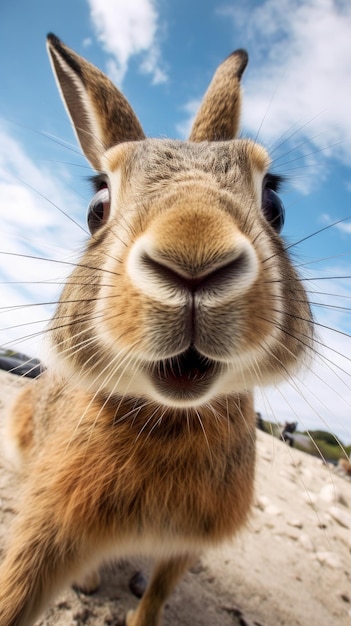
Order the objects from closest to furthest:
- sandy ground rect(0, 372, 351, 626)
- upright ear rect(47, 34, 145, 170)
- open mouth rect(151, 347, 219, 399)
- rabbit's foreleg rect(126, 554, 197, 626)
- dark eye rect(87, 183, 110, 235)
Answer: open mouth rect(151, 347, 219, 399), dark eye rect(87, 183, 110, 235), rabbit's foreleg rect(126, 554, 197, 626), upright ear rect(47, 34, 145, 170), sandy ground rect(0, 372, 351, 626)

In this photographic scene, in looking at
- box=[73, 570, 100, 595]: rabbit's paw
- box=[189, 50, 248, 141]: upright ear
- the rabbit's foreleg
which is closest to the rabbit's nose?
the rabbit's foreleg

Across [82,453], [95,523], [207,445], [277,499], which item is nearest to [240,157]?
[207,445]

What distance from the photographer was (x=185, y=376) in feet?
5.02

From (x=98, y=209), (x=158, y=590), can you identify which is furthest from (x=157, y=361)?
(x=158, y=590)

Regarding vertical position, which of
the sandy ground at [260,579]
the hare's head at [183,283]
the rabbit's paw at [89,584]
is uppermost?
the hare's head at [183,283]

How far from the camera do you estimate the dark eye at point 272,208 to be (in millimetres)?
2346

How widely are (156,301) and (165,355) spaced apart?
194 millimetres

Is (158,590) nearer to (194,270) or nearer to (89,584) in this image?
(89,584)

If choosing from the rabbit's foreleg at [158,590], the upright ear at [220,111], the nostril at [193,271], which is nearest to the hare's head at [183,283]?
the nostril at [193,271]

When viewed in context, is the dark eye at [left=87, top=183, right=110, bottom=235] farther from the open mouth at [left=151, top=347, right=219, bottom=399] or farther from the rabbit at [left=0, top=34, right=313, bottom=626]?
the open mouth at [left=151, top=347, right=219, bottom=399]

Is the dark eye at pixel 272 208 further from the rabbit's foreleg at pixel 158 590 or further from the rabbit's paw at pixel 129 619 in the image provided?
the rabbit's paw at pixel 129 619

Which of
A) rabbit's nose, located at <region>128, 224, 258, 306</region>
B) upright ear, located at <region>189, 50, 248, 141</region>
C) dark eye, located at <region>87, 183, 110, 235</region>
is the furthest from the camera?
upright ear, located at <region>189, 50, 248, 141</region>

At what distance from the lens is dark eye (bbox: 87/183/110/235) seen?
2.32m

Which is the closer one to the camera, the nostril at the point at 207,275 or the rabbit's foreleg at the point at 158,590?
the nostril at the point at 207,275
